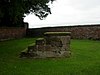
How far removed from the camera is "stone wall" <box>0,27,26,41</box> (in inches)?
1229

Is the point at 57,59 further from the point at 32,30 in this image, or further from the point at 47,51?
the point at 32,30

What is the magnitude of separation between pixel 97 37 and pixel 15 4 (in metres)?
13.0

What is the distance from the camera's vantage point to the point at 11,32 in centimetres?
3278

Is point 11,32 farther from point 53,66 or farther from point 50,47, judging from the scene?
point 53,66

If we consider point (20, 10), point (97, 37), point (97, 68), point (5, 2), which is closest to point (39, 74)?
point (97, 68)

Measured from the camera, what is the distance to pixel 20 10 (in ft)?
57.9

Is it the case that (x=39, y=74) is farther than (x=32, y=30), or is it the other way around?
(x=32, y=30)

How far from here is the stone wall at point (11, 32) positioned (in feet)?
102

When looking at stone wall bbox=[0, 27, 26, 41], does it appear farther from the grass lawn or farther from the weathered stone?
the grass lawn

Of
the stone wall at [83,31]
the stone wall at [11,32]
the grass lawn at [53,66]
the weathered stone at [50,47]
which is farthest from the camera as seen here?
the stone wall at [11,32]

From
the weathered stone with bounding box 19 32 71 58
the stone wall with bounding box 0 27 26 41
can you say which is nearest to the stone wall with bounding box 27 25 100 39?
the stone wall with bounding box 0 27 26 41

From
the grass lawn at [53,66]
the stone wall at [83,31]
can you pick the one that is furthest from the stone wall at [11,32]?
the grass lawn at [53,66]

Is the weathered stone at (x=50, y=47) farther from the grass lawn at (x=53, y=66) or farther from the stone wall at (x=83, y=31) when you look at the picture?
the stone wall at (x=83, y=31)

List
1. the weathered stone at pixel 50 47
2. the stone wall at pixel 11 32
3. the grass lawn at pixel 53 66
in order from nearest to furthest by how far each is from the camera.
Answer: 1. the grass lawn at pixel 53 66
2. the weathered stone at pixel 50 47
3. the stone wall at pixel 11 32
